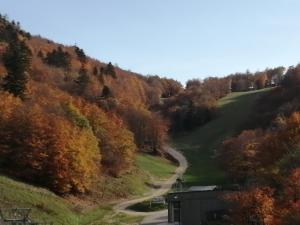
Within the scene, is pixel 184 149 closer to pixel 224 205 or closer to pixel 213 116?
pixel 213 116

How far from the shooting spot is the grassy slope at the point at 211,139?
105 m

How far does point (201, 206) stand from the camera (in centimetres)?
5238

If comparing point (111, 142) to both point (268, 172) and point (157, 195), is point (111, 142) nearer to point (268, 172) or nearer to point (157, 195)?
point (157, 195)

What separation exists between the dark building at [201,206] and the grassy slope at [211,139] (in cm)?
3912

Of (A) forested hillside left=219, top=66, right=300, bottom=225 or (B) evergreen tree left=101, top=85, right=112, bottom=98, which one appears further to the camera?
(B) evergreen tree left=101, top=85, right=112, bottom=98

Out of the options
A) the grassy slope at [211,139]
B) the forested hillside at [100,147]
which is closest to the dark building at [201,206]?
the forested hillside at [100,147]

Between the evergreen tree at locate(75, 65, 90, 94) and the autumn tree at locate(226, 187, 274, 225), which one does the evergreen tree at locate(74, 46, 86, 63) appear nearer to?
the evergreen tree at locate(75, 65, 90, 94)

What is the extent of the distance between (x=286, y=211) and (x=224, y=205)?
617 inches

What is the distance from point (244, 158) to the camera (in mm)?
81250

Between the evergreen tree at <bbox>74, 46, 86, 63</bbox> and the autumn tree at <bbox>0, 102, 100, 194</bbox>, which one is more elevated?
the evergreen tree at <bbox>74, 46, 86, 63</bbox>

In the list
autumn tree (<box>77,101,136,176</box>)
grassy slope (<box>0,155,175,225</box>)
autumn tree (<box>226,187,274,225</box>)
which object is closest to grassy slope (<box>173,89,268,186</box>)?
autumn tree (<box>77,101,136,176</box>)

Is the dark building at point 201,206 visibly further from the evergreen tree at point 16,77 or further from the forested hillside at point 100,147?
the evergreen tree at point 16,77

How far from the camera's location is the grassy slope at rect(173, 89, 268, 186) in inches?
4125

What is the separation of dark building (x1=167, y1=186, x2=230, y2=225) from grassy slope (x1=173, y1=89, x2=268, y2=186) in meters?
39.1
